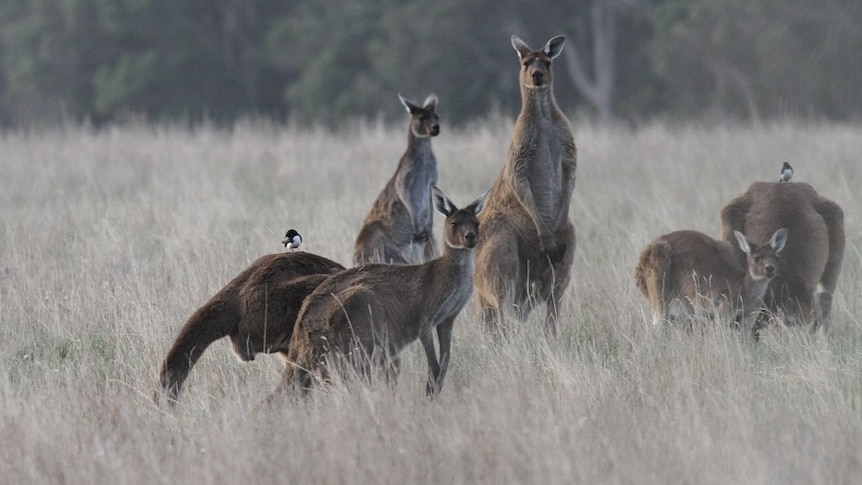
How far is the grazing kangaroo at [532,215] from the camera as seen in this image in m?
7.50

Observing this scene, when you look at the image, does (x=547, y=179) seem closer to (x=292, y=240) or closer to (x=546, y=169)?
(x=546, y=169)

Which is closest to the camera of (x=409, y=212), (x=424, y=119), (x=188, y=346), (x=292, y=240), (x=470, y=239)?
(x=188, y=346)

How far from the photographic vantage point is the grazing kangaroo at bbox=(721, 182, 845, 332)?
23.5 ft

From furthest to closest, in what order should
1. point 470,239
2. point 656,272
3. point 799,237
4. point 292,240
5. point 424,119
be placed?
point 424,119, point 799,237, point 656,272, point 292,240, point 470,239

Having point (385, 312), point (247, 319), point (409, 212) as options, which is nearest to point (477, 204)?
point (385, 312)

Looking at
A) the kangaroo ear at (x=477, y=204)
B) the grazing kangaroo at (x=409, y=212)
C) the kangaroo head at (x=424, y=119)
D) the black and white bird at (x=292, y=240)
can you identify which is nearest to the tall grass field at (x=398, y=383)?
the grazing kangaroo at (x=409, y=212)

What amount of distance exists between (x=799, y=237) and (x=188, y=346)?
3.45 m

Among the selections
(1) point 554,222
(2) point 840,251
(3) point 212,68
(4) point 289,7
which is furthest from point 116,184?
(4) point 289,7

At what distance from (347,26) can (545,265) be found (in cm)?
2253

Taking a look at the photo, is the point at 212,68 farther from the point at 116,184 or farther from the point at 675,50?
the point at 116,184

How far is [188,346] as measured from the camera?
5.45 metres

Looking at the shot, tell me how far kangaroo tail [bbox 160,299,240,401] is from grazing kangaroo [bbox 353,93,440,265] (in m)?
3.21

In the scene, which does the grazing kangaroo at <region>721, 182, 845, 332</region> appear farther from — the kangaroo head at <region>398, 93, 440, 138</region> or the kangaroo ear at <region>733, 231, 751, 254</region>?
the kangaroo head at <region>398, 93, 440, 138</region>

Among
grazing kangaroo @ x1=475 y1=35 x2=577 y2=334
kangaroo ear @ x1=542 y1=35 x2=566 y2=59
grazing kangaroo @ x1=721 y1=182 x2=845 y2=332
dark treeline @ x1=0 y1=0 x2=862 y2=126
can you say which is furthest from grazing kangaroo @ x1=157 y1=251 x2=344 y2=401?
dark treeline @ x1=0 y1=0 x2=862 y2=126
